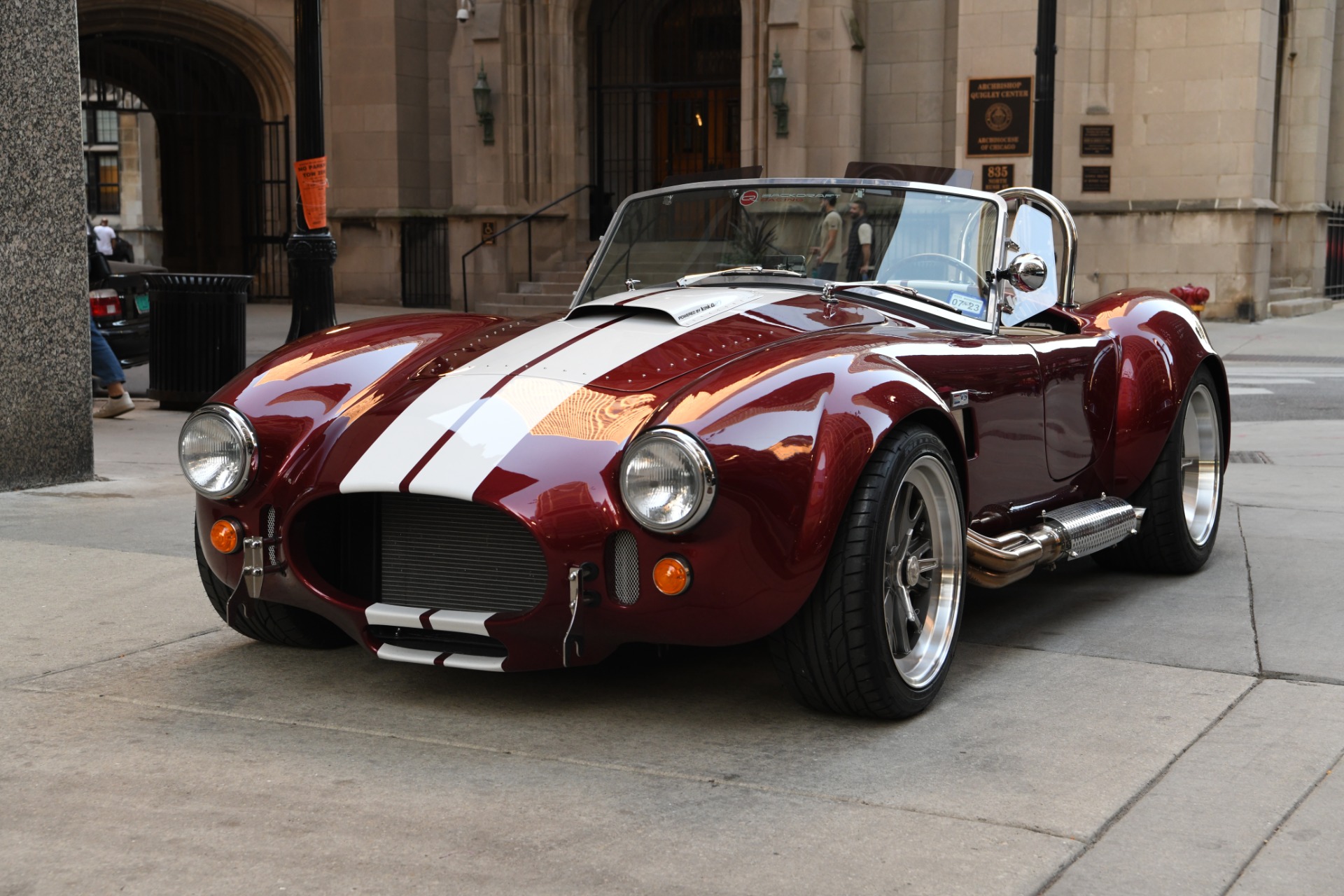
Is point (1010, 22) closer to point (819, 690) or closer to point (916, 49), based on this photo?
point (916, 49)

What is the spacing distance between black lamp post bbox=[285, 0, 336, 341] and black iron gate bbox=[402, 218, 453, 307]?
12764mm

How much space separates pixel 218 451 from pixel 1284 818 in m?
2.70

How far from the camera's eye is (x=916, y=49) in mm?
21156

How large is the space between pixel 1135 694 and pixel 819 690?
0.95 meters

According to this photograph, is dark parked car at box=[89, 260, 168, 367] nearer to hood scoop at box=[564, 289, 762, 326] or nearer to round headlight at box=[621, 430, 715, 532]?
hood scoop at box=[564, 289, 762, 326]

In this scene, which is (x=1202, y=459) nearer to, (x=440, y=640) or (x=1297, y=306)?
(x=440, y=640)

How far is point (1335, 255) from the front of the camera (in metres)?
26.4

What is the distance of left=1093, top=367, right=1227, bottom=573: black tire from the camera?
5.52m

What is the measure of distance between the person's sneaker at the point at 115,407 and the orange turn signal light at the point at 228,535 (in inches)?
272

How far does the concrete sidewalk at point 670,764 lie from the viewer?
284cm

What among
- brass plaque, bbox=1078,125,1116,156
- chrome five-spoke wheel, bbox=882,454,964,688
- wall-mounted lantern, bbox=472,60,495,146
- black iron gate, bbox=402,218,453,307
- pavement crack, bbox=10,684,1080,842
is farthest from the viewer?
black iron gate, bbox=402,218,453,307

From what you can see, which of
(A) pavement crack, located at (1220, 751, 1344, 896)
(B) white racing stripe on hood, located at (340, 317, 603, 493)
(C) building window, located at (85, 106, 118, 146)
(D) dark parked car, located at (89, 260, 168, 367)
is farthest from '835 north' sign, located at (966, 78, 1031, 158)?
(C) building window, located at (85, 106, 118, 146)

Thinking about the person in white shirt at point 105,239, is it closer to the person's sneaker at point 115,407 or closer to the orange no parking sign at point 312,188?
the person's sneaker at point 115,407

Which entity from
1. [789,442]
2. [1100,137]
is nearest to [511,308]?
[1100,137]
